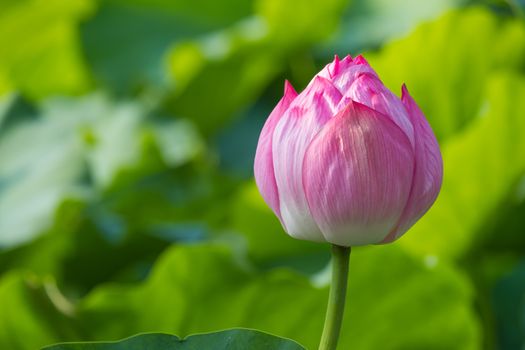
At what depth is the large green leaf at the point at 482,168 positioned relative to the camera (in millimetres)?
1009

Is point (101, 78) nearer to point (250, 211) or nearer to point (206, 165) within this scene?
point (206, 165)

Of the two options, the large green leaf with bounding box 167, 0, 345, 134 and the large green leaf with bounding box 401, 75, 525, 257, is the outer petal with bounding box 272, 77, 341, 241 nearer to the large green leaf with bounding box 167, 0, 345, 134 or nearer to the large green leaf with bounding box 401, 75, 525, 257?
the large green leaf with bounding box 401, 75, 525, 257

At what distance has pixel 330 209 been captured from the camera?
1.47 feet

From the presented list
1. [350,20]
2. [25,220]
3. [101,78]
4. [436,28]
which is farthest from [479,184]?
[101,78]

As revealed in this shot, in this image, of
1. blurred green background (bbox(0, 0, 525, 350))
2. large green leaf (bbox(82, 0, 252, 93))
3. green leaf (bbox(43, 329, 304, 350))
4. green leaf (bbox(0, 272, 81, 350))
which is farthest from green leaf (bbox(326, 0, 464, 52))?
green leaf (bbox(43, 329, 304, 350))

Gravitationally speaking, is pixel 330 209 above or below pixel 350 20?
above

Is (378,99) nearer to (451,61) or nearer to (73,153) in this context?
(451,61)

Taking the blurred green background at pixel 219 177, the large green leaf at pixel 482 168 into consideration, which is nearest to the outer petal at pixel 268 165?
the blurred green background at pixel 219 177

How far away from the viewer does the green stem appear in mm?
464

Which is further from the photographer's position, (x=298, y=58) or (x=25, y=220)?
(x=298, y=58)

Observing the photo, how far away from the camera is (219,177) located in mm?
1424

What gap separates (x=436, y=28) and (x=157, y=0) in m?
0.79

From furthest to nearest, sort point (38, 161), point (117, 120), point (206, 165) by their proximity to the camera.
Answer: point (206, 165)
point (117, 120)
point (38, 161)

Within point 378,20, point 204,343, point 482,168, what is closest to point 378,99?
point 204,343
